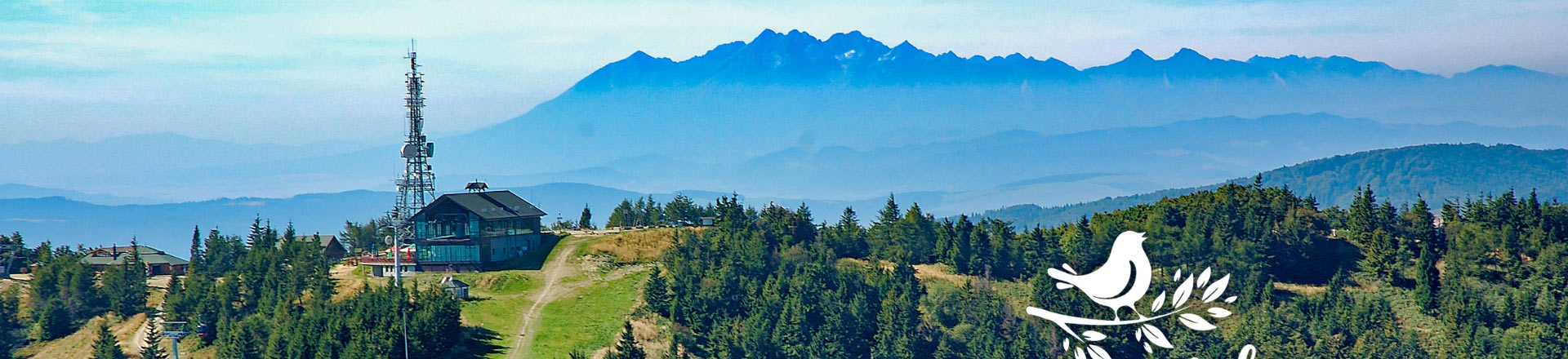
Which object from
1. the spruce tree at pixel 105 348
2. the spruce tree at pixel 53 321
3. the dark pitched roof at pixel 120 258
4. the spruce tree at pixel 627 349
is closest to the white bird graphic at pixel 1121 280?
the spruce tree at pixel 627 349

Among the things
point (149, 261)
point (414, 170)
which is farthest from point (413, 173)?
point (149, 261)

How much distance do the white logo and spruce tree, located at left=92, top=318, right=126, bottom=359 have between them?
56.8m

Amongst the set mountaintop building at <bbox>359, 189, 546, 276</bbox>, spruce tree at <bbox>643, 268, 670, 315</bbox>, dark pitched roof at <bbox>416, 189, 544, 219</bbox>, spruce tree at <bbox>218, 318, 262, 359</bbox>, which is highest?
dark pitched roof at <bbox>416, 189, 544, 219</bbox>

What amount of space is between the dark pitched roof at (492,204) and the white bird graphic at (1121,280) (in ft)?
126

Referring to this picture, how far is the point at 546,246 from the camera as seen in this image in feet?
346

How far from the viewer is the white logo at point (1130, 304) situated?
87.6 meters

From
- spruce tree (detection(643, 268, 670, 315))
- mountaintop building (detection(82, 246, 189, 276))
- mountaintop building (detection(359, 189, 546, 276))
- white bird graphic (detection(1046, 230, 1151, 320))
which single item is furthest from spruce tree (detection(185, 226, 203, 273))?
white bird graphic (detection(1046, 230, 1151, 320))

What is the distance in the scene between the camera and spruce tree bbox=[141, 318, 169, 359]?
8469 cm

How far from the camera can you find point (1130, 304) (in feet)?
294

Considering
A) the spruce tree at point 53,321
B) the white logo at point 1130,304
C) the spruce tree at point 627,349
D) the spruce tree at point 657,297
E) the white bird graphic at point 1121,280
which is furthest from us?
the spruce tree at point 53,321

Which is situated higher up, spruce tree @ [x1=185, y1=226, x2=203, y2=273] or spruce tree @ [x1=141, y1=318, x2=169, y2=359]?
spruce tree @ [x1=185, y1=226, x2=203, y2=273]

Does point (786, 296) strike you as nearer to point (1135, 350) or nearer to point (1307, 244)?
point (1135, 350)

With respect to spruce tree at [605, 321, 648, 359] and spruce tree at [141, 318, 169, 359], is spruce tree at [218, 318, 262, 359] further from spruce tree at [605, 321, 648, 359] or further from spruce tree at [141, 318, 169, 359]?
spruce tree at [605, 321, 648, 359]

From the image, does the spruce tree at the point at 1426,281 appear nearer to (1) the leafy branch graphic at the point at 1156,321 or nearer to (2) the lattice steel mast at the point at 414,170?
(1) the leafy branch graphic at the point at 1156,321
